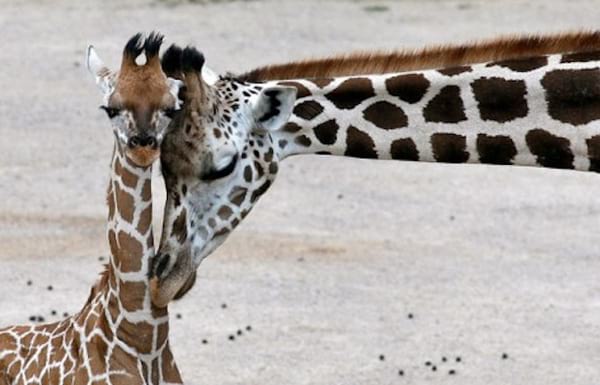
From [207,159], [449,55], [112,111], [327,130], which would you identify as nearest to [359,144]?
[327,130]

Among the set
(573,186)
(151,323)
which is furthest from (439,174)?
(151,323)

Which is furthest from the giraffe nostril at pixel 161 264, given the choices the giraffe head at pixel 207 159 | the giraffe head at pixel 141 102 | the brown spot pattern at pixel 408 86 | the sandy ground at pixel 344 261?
the sandy ground at pixel 344 261

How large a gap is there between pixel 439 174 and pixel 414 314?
124 inches

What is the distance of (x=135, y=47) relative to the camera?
8.13 m

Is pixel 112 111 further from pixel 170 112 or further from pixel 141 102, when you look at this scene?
pixel 170 112

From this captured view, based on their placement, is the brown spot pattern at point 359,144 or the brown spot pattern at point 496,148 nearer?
the brown spot pattern at point 496,148

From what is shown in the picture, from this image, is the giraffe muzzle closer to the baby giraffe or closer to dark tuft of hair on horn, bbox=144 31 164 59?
the baby giraffe

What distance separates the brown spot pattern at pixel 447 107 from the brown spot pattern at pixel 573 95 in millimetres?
373

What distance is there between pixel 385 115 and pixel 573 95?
31.9 inches

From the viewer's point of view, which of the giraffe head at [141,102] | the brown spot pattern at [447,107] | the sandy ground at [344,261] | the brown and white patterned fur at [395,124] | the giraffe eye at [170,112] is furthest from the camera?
the sandy ground at [344,261]

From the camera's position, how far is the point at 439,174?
49.5ft

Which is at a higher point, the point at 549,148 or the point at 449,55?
the point at 449,55

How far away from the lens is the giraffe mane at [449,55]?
869cm

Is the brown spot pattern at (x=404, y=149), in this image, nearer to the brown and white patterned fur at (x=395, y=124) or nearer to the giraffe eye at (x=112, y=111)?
the brown and white patterned fur at (x=395, y=124)
